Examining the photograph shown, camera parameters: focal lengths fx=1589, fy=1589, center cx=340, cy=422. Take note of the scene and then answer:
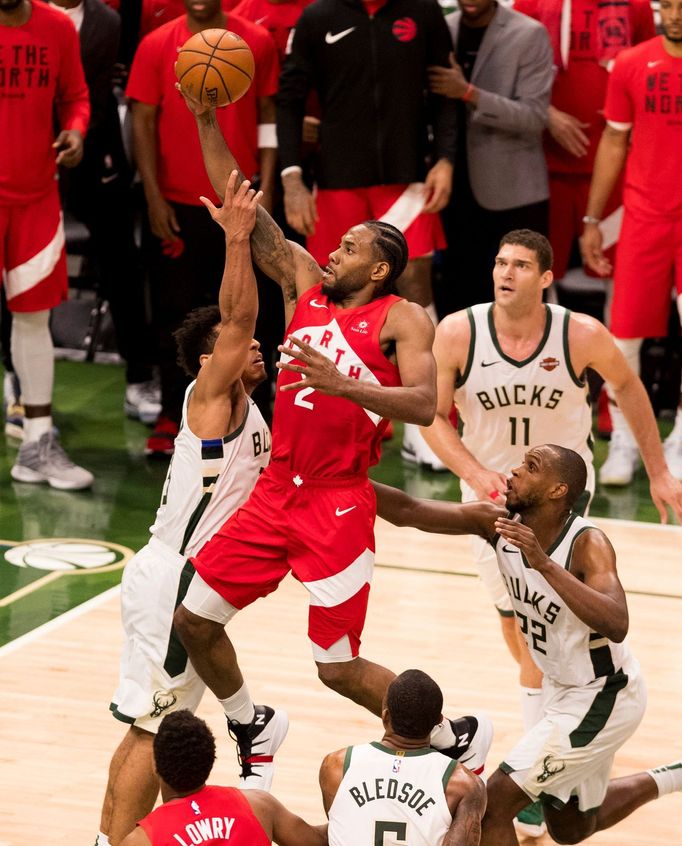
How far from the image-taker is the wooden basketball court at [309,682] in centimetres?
571

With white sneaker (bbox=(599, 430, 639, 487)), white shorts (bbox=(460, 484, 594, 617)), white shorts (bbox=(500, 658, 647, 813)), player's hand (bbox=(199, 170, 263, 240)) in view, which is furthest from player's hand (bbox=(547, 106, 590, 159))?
white shorts (bbox=(500, 658, 647, 813))

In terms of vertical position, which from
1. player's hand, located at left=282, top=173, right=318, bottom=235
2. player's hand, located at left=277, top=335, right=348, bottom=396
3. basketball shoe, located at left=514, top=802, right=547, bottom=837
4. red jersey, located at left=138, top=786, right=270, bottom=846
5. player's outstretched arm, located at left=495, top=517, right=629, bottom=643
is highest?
player's hand, located at left=277, top=335, right=348, bottom=396

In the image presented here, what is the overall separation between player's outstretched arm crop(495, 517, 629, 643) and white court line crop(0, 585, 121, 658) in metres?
2.94

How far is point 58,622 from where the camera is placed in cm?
739

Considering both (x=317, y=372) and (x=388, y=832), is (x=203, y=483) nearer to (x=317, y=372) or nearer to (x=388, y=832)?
(x=317, y=372)

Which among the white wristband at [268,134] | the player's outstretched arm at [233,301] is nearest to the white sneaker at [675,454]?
the white wristband at [268,134]

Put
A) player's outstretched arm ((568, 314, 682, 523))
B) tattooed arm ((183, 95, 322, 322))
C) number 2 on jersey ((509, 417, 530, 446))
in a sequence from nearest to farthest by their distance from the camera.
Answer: tattooed arm ((183, 95, 322, 322)) < player's outstretched arm ((568, 314, 682, 523)) < number 2 on jersey ((509, 417, 530, 446))

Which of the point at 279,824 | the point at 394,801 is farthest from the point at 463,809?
the point at 279,824

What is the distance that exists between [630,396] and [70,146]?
409cm

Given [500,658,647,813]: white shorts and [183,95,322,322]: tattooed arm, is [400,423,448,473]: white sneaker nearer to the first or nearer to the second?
[183,95,322,322]: tattooed arm

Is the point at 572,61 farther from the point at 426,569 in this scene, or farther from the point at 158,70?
the point at 426,569

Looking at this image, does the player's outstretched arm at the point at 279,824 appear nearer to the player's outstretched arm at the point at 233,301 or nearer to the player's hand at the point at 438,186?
the player's outstretched arm at the point at 233,301

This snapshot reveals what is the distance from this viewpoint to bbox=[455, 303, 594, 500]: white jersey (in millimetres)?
6414

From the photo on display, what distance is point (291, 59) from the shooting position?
938 centimetres
